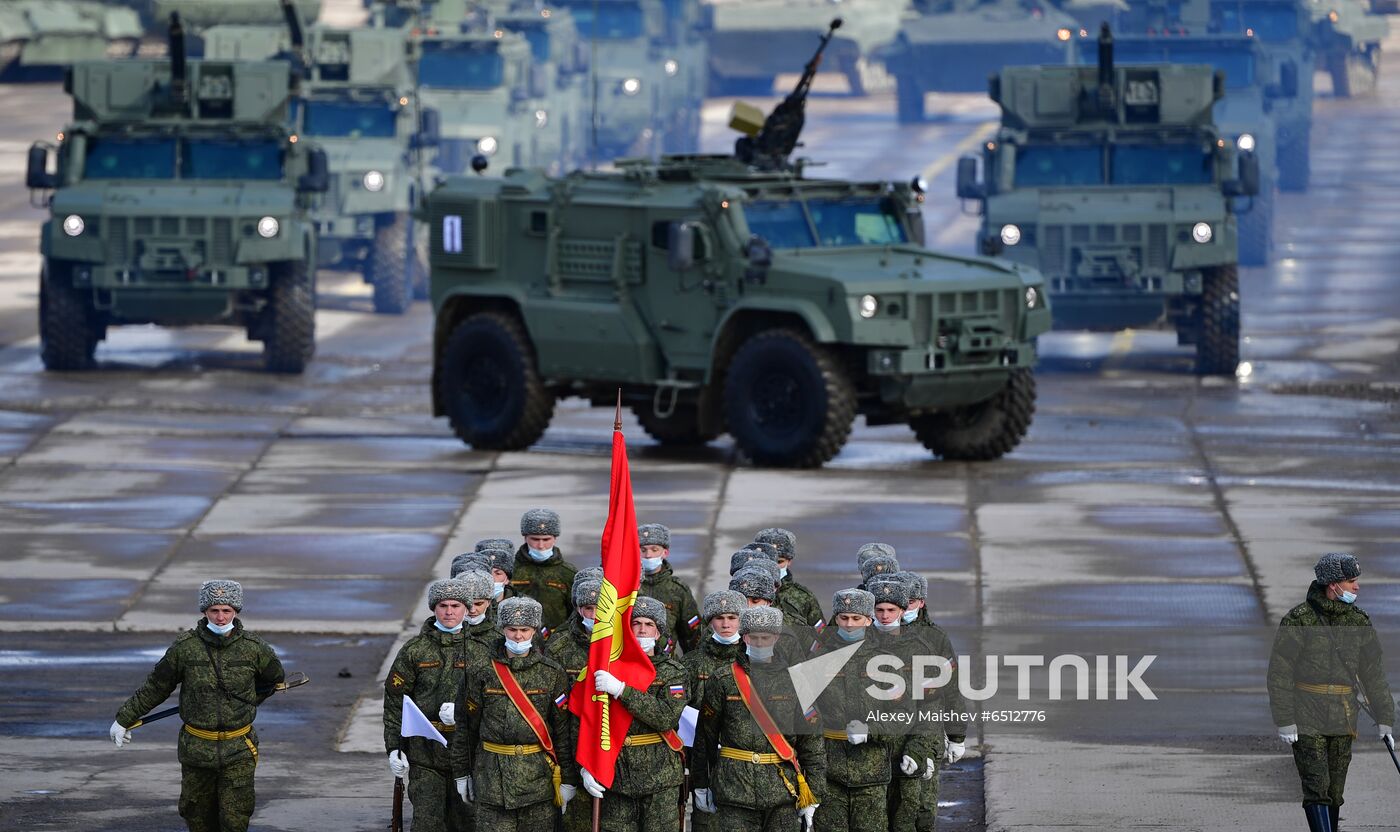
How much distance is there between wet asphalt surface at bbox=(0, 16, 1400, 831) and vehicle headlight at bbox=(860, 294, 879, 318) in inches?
45.3

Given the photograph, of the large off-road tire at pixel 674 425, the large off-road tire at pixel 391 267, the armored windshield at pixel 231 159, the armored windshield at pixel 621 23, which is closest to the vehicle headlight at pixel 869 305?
the large off-road tire at pixel 674 425

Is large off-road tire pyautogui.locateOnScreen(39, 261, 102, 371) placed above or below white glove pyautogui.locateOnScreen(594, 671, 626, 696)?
below

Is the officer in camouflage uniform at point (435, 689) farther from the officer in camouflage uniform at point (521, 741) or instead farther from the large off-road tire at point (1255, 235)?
the large off-road tire at point (1255, 235)

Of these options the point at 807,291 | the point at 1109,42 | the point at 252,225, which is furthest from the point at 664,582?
the point at 1109,42

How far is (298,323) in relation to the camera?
25.7 meters

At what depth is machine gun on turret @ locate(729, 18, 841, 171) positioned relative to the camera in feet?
70.1

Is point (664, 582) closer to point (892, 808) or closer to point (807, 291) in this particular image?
point (892, 808)

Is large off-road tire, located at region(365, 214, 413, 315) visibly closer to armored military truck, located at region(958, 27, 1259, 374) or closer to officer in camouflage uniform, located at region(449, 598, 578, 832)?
armored military truck, located at region(958, 27, 1259, 374)

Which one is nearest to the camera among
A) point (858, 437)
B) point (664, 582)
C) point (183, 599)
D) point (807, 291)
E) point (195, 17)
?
point (664, 582)

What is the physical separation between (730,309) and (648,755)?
1044cm

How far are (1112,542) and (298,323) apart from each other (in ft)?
34.4

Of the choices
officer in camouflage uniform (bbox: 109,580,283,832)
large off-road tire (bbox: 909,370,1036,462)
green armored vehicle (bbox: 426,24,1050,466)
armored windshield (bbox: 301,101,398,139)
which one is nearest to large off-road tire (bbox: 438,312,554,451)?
green armored vehicle (bbox: 426,24,1050,466)

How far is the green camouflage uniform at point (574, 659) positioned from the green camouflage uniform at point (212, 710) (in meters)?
1.38

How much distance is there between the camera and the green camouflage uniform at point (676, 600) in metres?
11.5
